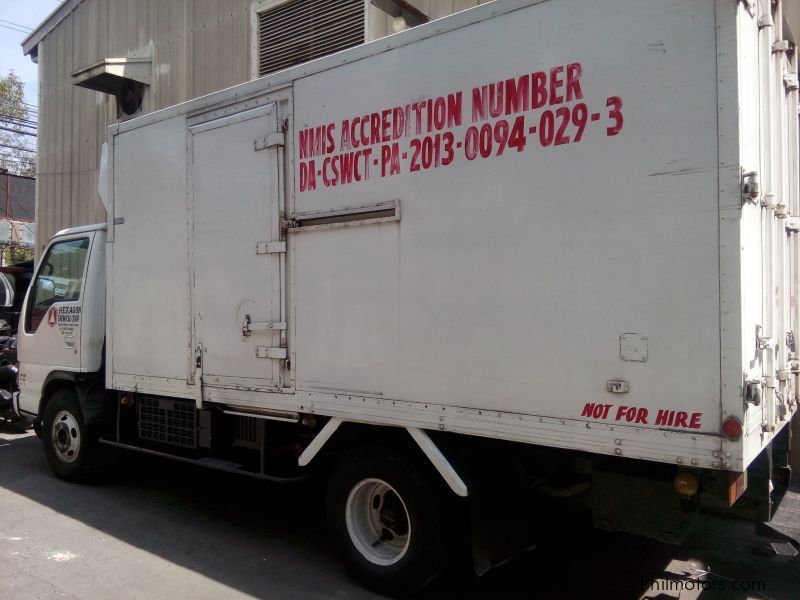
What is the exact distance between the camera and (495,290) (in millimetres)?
3486

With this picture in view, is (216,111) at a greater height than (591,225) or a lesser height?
greater

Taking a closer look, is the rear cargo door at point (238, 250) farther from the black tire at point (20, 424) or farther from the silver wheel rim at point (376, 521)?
the black tire at point (20, 424)

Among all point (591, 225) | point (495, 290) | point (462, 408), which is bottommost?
point (462, 408)

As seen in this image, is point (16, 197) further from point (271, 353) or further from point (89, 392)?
point (271, 353)

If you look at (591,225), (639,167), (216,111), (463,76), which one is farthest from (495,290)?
A: (216,111)

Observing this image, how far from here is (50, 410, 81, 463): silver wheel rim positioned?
6.27 meters

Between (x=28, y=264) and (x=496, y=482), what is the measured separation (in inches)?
372

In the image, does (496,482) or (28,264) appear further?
(28,264)

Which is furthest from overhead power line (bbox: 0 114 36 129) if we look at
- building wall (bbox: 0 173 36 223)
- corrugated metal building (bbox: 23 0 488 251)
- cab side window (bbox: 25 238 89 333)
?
cab side window (bbox: 25 238 89 333)

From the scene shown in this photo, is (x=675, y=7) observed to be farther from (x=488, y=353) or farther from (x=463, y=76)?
(x=488, y=353)

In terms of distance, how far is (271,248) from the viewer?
4.55m

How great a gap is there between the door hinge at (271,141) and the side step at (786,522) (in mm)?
3853

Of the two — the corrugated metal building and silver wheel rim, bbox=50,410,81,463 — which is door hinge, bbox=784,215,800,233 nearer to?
the corrugated metal building

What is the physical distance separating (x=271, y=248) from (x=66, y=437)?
137 inches
